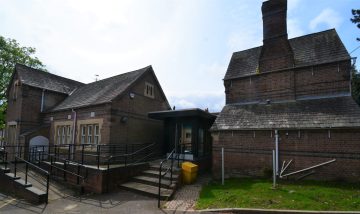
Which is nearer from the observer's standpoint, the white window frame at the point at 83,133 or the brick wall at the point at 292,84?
the brick wall at the point at 292,84

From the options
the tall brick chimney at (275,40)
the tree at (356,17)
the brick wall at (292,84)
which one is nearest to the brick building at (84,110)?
the brick wall at (292,84)

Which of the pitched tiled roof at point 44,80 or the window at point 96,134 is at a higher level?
the pitched tiled roof at point 44,80

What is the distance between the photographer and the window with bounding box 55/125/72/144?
60.7 feet

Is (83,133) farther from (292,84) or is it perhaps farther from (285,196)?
(292,84)

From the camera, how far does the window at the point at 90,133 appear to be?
1634 centimetres

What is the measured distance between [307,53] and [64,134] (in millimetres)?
18202

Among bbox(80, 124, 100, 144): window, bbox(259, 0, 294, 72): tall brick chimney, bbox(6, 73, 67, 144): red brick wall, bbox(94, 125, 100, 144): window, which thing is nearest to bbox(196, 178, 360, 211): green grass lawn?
bbox(259, 0, 294, 72): tall brick chimney

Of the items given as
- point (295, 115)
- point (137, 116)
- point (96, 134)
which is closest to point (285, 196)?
point (295, 115)

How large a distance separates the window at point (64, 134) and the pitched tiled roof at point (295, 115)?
1180 cm

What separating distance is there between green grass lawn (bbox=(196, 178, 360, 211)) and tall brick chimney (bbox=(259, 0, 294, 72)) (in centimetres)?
704

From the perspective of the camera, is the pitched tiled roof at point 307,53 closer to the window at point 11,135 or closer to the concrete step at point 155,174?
the concrete step at point 155,174

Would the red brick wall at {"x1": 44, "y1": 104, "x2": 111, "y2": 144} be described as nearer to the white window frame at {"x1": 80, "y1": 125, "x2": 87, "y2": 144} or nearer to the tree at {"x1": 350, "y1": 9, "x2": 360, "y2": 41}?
the white window frame at {"x1": 80, "y1": 125, "x2": 87, "y2": 144}

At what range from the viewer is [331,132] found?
10.4m

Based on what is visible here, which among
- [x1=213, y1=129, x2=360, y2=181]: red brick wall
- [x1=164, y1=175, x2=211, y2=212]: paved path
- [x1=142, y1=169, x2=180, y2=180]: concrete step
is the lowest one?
[x1=164, y1=175, x2=211, y2=212]: paved path
